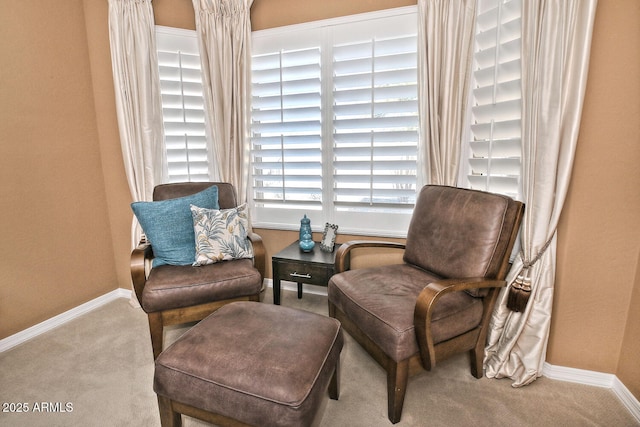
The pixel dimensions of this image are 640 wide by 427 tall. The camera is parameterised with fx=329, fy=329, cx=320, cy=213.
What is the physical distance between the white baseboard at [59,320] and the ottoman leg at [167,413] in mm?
1687

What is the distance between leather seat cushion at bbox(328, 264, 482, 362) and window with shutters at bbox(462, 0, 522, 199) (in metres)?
0.77

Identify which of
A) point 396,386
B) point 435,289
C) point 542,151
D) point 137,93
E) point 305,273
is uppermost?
point 137,93

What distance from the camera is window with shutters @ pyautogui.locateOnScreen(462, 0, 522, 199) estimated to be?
194 cm

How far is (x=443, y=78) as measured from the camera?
2.19m

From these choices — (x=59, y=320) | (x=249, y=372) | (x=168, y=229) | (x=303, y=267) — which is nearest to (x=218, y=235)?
(x=168, y=229)

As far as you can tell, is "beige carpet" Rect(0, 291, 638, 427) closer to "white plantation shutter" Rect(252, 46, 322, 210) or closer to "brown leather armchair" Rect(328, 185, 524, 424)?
"brown leather armchair" Rect(328, 185, 524, 424)

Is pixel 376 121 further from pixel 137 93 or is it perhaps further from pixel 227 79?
pixel 137 93

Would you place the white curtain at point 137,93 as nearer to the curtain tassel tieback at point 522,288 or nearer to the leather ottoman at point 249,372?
the leather ottoman at point 249,372

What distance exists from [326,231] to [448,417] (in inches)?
55.8

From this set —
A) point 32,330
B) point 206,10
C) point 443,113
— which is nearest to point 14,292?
point 32,330

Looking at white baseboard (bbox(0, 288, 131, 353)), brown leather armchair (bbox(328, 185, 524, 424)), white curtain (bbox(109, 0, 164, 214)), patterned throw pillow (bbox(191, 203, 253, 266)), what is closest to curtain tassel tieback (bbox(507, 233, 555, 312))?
A: brown leather armchair (bbox(328, 185, 524, 424))

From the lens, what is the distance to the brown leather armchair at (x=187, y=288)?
2.01 meters

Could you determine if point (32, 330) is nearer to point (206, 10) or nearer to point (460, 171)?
point (206, 10)

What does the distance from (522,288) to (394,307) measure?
28.8 inches
